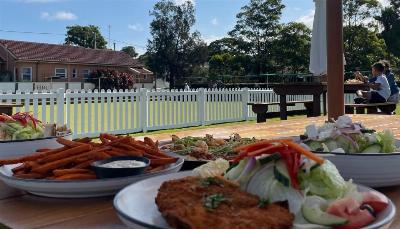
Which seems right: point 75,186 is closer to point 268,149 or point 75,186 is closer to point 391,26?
point 268,149

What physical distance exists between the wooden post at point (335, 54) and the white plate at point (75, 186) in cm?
240

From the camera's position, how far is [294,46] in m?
42.7

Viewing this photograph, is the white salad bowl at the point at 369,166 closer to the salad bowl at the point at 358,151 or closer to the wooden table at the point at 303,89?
the salad bowl at the point at 358,151

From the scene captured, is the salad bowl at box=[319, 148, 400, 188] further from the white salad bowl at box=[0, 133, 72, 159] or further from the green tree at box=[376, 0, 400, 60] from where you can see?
the green tree at box=[376, 0, 400, 60]

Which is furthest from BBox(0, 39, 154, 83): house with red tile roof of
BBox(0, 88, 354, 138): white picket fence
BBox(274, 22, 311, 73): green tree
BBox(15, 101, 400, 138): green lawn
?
BBox(15, 101, 400, 138): green lawn

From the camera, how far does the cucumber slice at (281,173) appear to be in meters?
0.78

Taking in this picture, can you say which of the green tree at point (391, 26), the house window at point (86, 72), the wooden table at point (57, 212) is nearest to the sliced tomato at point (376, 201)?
the wooden table at point (57, 212)

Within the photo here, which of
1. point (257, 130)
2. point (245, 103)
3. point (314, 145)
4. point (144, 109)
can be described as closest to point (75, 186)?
point (314, 145)

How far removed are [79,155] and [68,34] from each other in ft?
269

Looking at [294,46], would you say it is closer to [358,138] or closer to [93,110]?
[93,110]

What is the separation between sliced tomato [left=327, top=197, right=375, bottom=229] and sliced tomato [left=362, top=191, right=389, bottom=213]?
0.05 meters

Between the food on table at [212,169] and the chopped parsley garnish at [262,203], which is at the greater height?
the food on table at [212,169]

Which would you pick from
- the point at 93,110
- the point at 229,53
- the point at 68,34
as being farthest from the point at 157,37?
the point at 93,110

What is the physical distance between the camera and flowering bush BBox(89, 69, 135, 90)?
133ft
